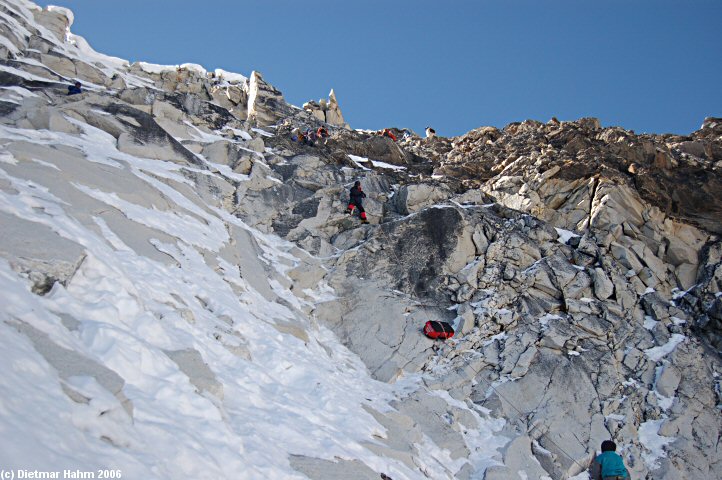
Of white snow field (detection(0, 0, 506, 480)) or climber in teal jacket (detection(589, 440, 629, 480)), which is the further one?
climber in teal jacket (detection(589, 440, 629, 480))

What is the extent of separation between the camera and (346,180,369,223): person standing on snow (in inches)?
969

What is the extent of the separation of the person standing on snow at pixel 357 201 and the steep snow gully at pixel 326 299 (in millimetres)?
655

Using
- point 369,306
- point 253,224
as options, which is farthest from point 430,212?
point 253,224

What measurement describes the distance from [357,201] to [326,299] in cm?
608

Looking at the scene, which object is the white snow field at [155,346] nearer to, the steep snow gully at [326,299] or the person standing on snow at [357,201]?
the steep snow gully at [326,299]

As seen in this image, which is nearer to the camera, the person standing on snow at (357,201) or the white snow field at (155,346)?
the white snow field at (155,346)

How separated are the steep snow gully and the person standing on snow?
2.15ft

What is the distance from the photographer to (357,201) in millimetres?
24812

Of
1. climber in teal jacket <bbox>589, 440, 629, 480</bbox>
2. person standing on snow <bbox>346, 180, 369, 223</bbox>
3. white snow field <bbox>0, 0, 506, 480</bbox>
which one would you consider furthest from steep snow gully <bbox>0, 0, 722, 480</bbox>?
climber in teal jacket <bbox>589, 440, 629, 480</bbox>

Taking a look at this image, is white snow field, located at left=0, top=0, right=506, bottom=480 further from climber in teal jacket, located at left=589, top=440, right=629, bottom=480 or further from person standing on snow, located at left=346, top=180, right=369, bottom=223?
person standing on snow, located at left=346, top=180, right=369, bottom=223

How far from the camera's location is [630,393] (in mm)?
18516

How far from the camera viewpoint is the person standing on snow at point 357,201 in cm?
2461

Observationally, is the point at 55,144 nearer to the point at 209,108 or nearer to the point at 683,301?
the point at 209,108

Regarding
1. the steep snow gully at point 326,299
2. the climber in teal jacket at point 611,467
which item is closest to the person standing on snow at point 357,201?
the steep snow gully at point 326,299
